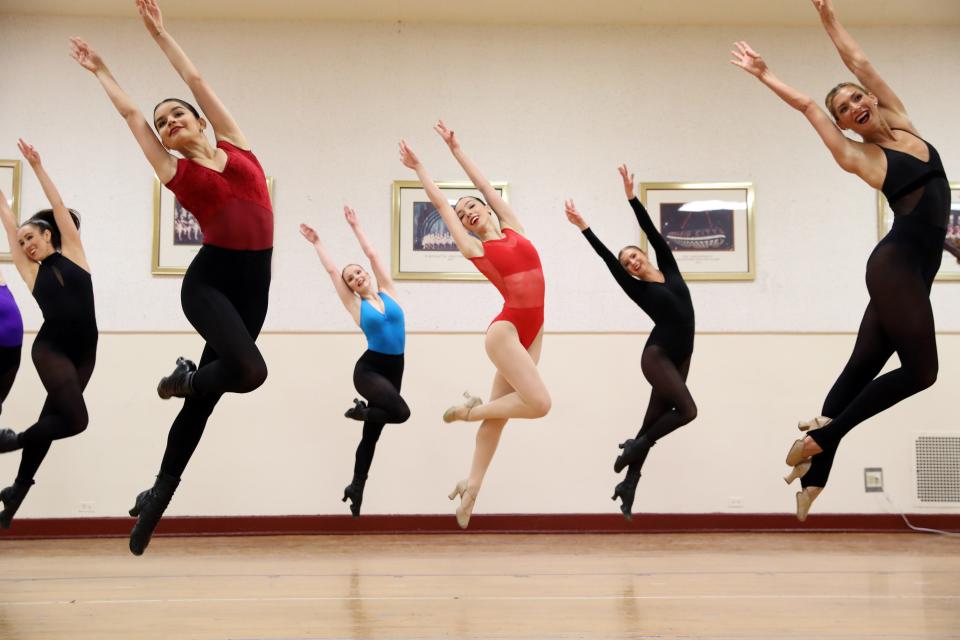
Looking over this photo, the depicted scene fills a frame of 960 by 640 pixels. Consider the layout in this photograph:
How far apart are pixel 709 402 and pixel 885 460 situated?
4.19 ft

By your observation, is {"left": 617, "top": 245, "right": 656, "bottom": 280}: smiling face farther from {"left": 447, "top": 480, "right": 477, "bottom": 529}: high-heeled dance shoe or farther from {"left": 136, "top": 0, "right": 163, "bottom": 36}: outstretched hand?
{"left": 136, "top": 0, "right": 163, "bottom": 36}: outstretched hand

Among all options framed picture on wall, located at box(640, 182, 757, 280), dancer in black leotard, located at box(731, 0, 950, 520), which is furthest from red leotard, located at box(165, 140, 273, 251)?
framed picture on wall, located at box(640, 182, 757, 280)

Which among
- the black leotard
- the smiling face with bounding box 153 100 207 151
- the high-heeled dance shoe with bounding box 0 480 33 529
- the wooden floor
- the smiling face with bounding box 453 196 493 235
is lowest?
the wooden floor

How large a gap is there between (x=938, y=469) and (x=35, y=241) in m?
5.77

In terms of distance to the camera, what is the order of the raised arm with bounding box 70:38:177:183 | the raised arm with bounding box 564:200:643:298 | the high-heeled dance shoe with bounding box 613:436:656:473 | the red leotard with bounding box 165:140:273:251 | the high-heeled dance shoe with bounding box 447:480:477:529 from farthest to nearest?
the raised arm with bounding box 564:200:643:298
the high-heeled dance shoe with bounding box 613:436:656:473
the high-heeled dance shoe with bounding box 447:480:477:529
the red leotard with bounding box 165:140:273:251
the raised arm with bounding box 70:38:177:183

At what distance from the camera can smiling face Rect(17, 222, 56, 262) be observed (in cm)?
415

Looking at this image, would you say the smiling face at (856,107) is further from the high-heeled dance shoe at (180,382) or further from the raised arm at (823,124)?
the high-heeled dance shoe at (180,382)

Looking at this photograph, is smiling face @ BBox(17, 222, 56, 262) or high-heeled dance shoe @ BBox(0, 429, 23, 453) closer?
high-heeled dance shoe @ BBox(0, 429, 23, 453)

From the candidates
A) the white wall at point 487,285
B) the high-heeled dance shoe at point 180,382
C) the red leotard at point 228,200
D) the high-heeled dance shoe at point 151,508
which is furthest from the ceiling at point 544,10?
the high-heeled dance shoe at point 151,508

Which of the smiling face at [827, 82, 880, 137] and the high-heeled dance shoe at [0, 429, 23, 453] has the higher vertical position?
the smiling face at [827, 82, 880, 137]

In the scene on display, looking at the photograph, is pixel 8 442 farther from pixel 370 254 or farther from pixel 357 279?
pixel 370 254

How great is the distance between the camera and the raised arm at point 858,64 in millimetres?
3164

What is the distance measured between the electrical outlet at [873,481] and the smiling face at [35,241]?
5.30m

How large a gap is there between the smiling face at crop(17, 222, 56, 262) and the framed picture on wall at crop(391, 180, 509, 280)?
2.56 m
